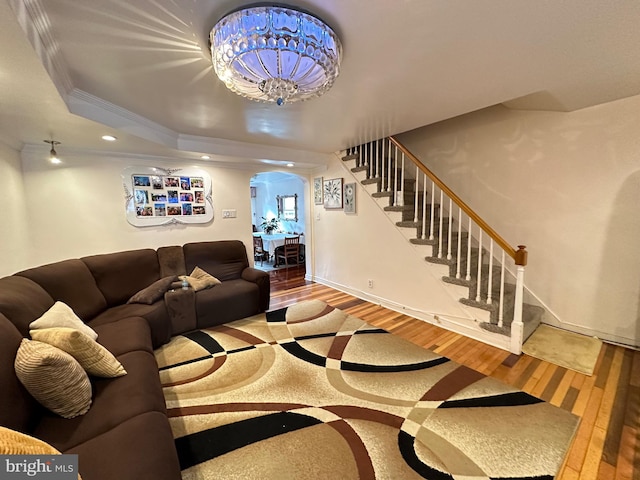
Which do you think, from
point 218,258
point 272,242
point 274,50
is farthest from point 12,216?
point 272,242

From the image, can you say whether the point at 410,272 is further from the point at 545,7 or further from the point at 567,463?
the point at 545,7

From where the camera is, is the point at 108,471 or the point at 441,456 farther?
the point at 441,456

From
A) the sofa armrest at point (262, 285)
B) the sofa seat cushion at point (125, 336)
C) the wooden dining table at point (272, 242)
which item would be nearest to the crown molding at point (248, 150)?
the sofa armrest at point (262, 285)

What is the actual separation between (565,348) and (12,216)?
218 inches

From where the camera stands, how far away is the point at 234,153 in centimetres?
366

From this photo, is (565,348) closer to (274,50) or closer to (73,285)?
(274,50)

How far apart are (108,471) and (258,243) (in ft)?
20.2

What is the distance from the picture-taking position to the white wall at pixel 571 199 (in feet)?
8.24

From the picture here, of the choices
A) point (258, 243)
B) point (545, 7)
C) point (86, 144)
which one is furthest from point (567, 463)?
point (258, 243)

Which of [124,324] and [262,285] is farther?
[262,285]

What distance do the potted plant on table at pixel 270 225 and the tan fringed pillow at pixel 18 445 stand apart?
22.8 feet

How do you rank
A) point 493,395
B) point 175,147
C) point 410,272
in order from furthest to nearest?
point 410,272 < point 175,147 < point 493,395

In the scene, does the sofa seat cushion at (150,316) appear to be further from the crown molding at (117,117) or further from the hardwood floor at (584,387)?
the hardwood floor at (584,387)

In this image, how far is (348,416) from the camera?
177cm
